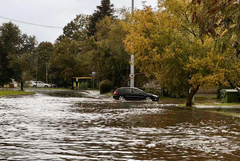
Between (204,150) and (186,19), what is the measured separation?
854 inches

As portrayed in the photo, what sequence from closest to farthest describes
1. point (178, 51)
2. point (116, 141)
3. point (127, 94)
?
point (116, 141)
point (178, 51)
point (127, 94)

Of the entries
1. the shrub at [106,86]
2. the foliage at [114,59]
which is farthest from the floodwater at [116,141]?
the foliage at [114,59]

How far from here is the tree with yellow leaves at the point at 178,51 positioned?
29.2m

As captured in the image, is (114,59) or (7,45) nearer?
(114,59)

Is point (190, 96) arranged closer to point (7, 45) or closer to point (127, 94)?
point (127, 94)

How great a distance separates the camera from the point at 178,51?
29.6 m

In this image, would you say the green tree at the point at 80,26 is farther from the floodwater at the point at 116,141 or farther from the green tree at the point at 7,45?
the floodwater at the point at 116,141

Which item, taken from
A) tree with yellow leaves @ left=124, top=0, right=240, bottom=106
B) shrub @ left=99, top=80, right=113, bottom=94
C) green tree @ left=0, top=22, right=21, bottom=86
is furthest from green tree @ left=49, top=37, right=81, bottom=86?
tree with yellow leaves @ left=124, top=0, right=240, bottom=106

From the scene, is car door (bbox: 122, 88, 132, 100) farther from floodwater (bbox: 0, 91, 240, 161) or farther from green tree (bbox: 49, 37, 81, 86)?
green tree (bbox: 49, 37, 81, 86)

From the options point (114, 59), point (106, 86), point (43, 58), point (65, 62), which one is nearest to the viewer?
point (106, 86)

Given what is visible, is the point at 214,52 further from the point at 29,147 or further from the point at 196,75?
the point at 29,147

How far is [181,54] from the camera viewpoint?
98.7ft

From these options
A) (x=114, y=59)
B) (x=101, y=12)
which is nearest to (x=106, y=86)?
(x=114, y=59)

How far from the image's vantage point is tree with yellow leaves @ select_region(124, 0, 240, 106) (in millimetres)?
29172
